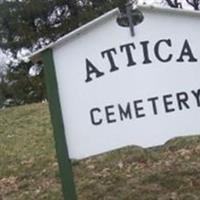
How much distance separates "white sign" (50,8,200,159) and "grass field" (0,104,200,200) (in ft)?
4.16

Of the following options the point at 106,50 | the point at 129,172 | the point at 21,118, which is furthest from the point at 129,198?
the point at 21,118

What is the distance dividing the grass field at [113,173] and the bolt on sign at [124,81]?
1267 mm

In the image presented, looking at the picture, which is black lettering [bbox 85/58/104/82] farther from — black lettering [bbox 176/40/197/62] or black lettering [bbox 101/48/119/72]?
black lettering [bbox 176/40/197/62]

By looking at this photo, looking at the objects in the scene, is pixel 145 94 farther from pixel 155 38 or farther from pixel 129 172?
pixel 129 172

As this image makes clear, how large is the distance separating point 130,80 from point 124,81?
36mm

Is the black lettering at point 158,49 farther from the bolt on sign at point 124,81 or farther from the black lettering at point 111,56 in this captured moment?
the black lettering at point 111,56

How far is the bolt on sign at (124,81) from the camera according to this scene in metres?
4.42

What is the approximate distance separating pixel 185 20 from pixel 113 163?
2.66 meters

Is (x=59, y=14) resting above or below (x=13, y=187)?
above

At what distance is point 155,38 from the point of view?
443 centimetres

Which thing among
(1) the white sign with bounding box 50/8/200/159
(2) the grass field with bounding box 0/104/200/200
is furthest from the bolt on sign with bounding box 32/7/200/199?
(2) the grass field with bounding box 0/104/200/200

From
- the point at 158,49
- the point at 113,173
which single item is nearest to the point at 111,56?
the point at 158,49

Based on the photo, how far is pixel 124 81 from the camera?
14.5ft

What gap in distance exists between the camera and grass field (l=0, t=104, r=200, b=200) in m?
5.80
